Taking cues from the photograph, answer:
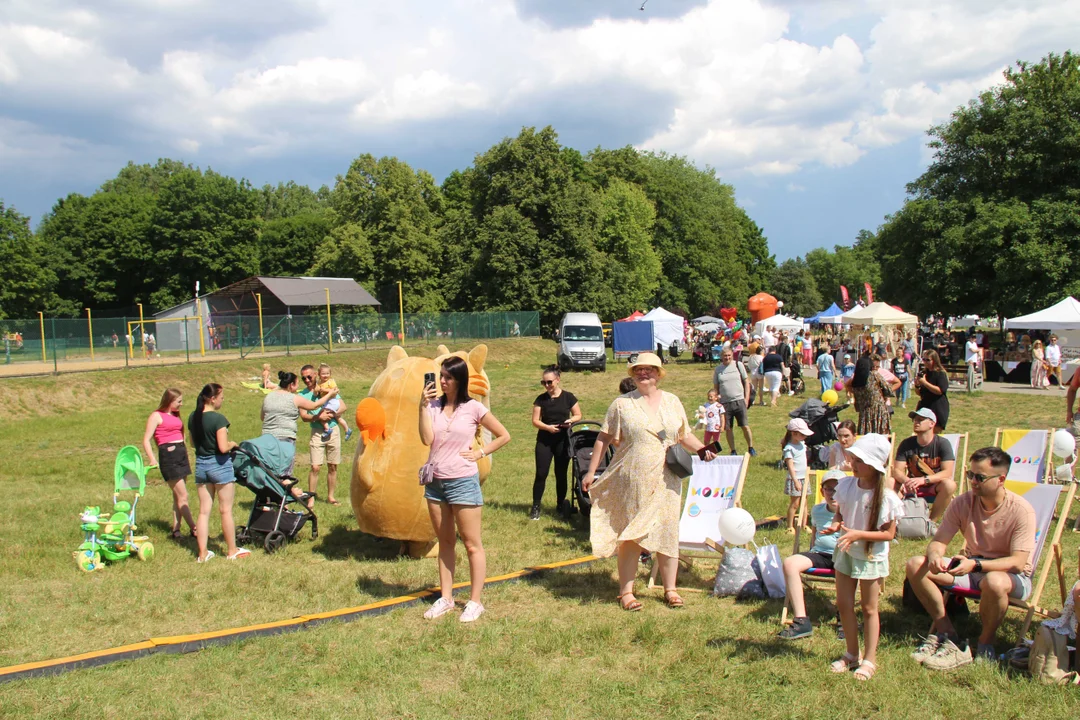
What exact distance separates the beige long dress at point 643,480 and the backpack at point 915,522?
2.80 m

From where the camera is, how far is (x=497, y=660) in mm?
5055

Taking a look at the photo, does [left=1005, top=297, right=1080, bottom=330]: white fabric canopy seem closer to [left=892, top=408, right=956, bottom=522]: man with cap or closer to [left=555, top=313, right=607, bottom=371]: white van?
[left=555, top=313, right=607, bottom=371]: white van

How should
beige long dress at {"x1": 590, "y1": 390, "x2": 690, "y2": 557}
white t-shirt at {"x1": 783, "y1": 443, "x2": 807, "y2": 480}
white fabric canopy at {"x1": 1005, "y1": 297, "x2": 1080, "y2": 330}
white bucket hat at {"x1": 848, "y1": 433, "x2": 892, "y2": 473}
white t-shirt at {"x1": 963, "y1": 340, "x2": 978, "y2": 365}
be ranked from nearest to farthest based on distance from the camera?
white bucket hat at {"x1": 848, "y1": 433, "x2": 892, "y2": 473} → beige long dress at {"x1": 590, "y1": 390, "x2": 690, "y2": 557} → white t-shirt at {"x1": 783, "y1": 443, "x2": 807, "y2": 480} → white t-shirt at {"x1": 963, "y1": 340, "x2": 978, "y2": 365} → white fabric canopy at {"x1": 1005, "y1": 297, "x2": 1080, "y2": 330}

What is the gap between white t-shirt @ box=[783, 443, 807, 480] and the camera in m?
8.36

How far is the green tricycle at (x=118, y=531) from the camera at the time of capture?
23.7 ft

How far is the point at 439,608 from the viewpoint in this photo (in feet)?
18.9

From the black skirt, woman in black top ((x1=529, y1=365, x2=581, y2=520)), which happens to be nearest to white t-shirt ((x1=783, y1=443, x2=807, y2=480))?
woman in black top ((x1=529, y1=365, x2=581, y2=520))

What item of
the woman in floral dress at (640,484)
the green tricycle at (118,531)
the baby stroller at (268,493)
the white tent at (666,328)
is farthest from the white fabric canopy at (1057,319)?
the green tricycle at (118,531)

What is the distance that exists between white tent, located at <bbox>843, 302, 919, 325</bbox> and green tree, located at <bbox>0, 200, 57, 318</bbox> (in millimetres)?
44968

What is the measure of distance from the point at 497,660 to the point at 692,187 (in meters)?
66.0

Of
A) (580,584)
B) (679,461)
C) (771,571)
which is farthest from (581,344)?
(679,461)

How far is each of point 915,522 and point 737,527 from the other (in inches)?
86.4

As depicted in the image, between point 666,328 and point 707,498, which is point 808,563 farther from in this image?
point 666,328

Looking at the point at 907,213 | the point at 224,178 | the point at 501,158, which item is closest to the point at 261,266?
the point at 224,178
